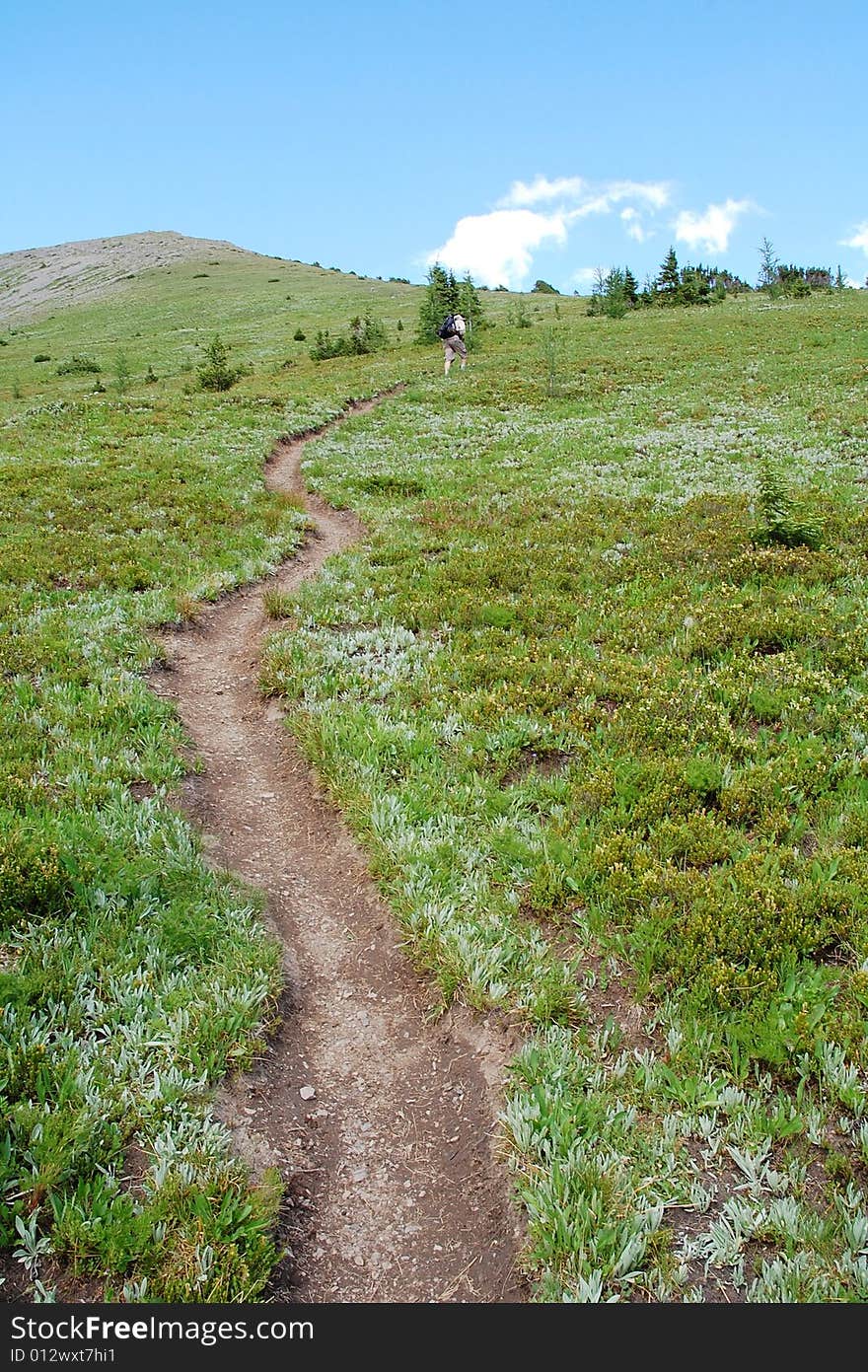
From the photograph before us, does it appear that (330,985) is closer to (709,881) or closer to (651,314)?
(709,881)

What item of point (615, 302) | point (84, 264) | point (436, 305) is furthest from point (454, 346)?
point (84, 264)

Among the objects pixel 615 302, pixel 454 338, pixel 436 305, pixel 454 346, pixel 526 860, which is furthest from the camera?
pixel 615 302

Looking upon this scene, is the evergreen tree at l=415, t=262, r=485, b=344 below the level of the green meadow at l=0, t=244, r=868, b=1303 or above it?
above

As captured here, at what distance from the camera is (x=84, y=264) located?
4611 inches

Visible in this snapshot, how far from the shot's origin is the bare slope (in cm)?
9931

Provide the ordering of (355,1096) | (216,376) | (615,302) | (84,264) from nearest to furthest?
(355,1096), (216,376), (615,302), (84,264)

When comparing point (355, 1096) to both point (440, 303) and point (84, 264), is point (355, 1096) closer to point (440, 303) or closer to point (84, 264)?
point (440, 303)

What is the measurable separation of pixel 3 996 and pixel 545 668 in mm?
6690

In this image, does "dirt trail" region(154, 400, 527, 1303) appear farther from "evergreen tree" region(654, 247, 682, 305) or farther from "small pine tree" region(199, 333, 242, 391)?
"evergreen tree" region(654, 247, 682, 305)

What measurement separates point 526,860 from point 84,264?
5548 inches

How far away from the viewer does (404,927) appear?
6121 millimetres

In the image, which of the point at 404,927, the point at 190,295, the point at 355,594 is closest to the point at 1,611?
the point at 355,594

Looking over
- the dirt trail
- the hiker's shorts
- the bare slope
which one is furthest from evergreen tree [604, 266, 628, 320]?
the bare slope

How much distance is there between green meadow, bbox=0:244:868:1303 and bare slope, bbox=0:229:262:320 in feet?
331
